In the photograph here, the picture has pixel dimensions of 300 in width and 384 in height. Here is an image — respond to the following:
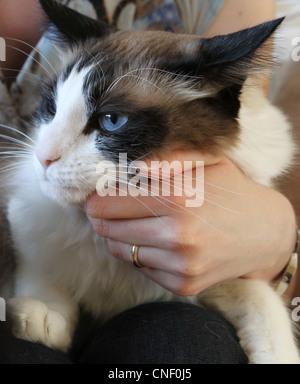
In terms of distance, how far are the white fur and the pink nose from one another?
106mm

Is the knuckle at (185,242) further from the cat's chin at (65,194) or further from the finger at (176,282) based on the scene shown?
the cat's chin at (65,194)


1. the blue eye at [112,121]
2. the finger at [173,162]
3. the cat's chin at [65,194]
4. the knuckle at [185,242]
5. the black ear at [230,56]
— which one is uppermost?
the black ear at [230,56]

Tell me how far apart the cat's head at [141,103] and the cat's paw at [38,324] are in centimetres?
24

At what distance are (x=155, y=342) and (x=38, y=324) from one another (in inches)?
9.1

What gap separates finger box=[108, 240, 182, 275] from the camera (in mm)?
769

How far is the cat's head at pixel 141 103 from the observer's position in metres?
0.66

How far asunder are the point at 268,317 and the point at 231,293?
10cm

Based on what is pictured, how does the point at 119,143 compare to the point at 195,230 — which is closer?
the point at 119,143

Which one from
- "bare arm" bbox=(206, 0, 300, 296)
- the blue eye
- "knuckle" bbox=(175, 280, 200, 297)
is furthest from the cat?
"bare arm" bbox=(206, 0, 300, 296)

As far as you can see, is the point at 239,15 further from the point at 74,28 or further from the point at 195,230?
the point at 195,230

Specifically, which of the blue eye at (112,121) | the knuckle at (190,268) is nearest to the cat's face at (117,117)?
the blue eye at (112,121)

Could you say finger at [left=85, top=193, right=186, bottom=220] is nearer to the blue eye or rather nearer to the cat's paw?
the blue eye

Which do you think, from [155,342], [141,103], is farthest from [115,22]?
[155,342]

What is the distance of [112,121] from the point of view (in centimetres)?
67
